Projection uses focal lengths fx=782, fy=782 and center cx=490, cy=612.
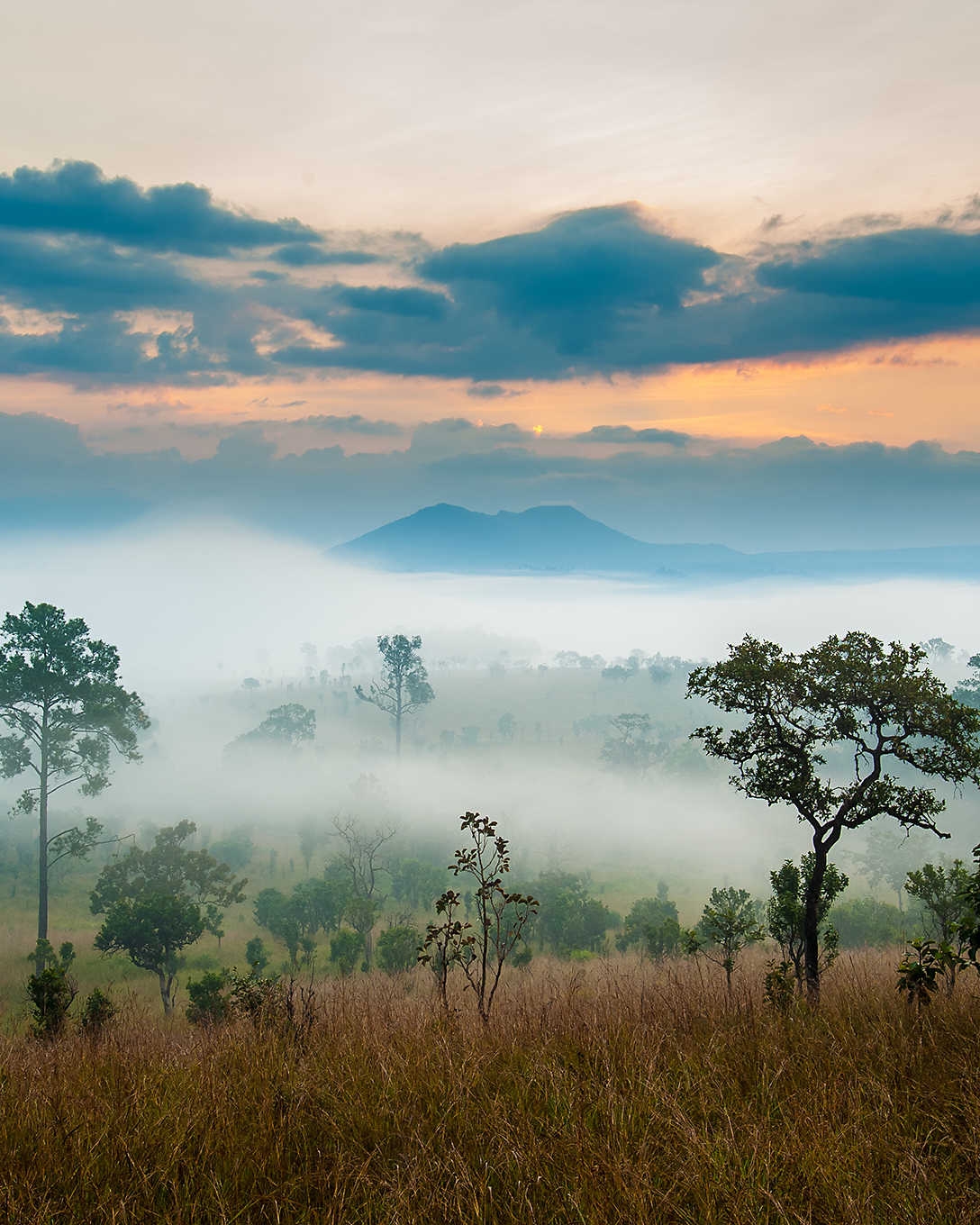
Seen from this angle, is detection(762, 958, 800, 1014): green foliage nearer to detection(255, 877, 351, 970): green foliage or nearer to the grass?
the grass

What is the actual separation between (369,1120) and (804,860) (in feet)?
51.0

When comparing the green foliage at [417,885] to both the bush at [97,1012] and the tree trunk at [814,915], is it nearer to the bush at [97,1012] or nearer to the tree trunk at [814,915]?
the bush at [97,1012]

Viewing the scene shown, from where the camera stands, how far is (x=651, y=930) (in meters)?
46.3

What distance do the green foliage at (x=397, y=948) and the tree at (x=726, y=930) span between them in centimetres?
1660

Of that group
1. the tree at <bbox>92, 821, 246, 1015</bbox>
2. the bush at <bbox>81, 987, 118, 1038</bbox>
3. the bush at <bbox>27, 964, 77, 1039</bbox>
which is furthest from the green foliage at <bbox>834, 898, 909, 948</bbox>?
the bush at <bbox>27, 964, 77, 1039</bbox>

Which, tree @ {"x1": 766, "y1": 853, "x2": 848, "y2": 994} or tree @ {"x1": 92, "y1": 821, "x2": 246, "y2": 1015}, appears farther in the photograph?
tree @ {"x1": 92, "y1": 821, "x2": 246, "y2": 1015}

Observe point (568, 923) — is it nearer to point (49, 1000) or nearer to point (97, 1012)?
point (97, 1012)

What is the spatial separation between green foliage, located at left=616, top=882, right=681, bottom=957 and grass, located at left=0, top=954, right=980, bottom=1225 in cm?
3903

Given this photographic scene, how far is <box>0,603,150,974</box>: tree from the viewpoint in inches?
1887

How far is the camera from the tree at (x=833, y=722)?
56.7 ft

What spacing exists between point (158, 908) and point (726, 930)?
32.6 m

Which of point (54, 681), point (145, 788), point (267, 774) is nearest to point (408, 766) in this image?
point (267, 774)

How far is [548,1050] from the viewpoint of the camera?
798 centimetres

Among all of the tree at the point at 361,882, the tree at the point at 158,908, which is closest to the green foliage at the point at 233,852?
the tree at the point at 361,882
